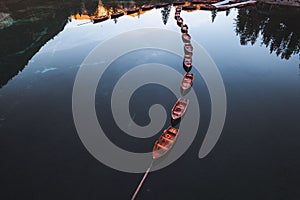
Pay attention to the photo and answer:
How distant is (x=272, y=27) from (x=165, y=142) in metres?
56.5

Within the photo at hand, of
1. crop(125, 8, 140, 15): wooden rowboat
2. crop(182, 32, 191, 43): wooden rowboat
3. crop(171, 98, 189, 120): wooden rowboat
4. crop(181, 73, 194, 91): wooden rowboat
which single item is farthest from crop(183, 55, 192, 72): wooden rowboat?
crop(125, 8, 140, 15): wooden rowboat

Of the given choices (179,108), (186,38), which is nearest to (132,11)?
(186,38)

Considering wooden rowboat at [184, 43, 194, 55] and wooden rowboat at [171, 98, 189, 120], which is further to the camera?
wooden rowboat at [184, 43, 194, 55]

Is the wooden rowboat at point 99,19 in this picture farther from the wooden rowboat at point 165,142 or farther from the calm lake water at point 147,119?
the wooden rowboat at point 165,142

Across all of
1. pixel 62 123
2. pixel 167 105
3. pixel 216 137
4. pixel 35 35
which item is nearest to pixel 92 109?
pixel 62 123

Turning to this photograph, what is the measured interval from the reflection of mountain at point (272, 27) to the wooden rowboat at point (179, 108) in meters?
29.8

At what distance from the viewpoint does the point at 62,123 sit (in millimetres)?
30312

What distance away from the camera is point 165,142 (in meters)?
26.1

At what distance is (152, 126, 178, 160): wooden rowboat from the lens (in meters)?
24.6

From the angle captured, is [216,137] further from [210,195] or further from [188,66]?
[188,66]

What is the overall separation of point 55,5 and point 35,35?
33212 millimetres

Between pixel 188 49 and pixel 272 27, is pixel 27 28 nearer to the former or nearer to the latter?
pixel 188 49

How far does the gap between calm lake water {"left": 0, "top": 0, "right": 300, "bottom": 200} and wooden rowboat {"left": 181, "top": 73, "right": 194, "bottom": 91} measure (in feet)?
4.78

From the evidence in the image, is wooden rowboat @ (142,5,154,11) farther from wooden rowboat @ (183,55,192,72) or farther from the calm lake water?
wooden rowboat @ (183,55,192,72)
